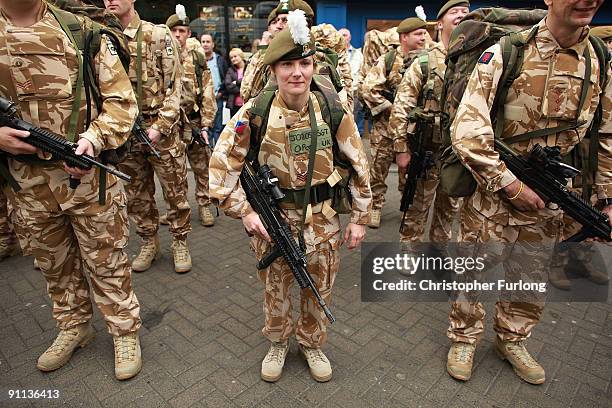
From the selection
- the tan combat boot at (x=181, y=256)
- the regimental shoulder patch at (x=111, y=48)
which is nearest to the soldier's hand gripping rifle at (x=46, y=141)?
the regimental shoulder patch at (x=111, y=48)

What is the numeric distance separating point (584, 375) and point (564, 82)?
6.70 ft

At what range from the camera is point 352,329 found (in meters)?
3.28

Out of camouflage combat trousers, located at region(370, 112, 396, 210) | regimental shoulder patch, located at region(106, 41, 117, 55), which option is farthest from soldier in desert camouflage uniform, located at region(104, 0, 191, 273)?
camouflage combat trousers, located at region(370, 112, 396, 210)

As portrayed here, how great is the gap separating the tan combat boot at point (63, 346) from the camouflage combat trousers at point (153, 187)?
4.36 ft

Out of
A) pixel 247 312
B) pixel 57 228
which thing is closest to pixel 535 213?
pixel 247 312

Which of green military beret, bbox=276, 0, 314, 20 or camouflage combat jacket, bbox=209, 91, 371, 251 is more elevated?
green military beret, bbox=276, 0, 314, 20

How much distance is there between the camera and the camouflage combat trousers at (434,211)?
149 inches

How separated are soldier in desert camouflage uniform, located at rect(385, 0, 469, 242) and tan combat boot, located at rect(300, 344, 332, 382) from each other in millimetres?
1844

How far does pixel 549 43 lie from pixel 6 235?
517cm

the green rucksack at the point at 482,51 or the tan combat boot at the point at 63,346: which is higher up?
the green rucksack at the point at 482,51

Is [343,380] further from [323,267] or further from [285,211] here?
[285,211]

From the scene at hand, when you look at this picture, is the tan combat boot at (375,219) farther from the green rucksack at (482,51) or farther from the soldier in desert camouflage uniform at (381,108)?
the green rucksack at (482,51)

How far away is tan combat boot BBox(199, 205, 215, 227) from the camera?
5.27 m

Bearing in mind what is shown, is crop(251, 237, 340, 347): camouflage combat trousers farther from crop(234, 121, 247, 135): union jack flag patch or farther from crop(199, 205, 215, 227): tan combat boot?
crop(199, 205, 215, 227): tan combat boot
